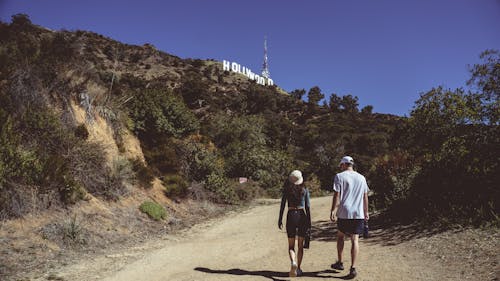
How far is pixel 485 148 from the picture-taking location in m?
8.84

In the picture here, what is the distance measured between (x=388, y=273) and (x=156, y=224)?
820 centimetres

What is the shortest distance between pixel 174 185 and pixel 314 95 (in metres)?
63.1

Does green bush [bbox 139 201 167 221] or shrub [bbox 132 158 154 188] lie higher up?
shrub [bbox 132 158 154 188]

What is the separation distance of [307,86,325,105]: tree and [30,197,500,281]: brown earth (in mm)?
64738

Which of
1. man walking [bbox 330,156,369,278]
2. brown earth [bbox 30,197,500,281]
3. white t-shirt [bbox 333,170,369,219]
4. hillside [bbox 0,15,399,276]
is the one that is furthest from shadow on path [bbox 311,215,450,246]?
hillside [bbox 0,15,399,276]

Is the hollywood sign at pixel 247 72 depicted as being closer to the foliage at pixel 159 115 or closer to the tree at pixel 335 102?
the tree at pixel 335 102

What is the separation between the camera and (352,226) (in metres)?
5.67

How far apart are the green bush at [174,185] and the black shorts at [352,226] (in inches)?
434

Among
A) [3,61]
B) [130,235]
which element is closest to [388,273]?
[130,235]

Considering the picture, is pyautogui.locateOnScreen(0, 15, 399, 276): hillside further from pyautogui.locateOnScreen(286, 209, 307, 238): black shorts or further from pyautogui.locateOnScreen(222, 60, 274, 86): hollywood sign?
pyautogui.locateOnScreen(222, 60, 274, 86): hollywood sign

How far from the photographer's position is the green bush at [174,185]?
15633 mm

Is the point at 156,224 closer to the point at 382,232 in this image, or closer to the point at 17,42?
the point at 382,232

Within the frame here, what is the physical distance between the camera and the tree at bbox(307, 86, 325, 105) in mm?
73750

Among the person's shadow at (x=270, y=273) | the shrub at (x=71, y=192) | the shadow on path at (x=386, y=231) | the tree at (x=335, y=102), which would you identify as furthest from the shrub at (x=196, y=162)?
the tree at (x=335, y=102)
